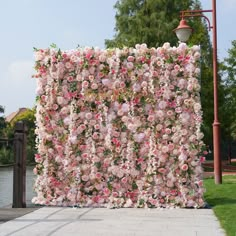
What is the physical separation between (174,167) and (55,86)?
9.44 feet

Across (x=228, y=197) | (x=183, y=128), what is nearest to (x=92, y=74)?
(x=183, y=128)

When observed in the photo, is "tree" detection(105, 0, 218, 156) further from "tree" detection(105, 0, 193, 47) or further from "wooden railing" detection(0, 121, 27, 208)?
"wooden railing" detection(0, 121, 27, 208)

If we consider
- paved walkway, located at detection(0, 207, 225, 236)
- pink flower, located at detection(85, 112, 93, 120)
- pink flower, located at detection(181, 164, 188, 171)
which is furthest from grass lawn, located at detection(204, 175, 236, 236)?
pink flower, located at detection(85, 112, 93, 120)

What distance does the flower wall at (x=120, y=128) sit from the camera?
854 cm

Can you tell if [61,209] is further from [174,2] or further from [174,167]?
[174,2]

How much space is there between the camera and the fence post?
8.43 meters

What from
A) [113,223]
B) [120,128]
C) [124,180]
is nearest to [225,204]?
[124,180]

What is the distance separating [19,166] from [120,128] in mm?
2105

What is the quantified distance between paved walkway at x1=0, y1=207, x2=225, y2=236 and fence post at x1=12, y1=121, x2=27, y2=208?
52 cm

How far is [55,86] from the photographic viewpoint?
8867mm

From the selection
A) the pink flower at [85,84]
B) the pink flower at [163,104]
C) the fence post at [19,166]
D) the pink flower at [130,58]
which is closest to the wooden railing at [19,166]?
the fence post at [19,166]

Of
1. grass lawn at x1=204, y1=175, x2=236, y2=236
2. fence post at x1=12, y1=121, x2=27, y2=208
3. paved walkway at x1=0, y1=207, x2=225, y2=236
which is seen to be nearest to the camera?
paved walkway at x1=0, y1=207, x2=225, y2=236

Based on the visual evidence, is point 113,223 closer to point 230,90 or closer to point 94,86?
point 94,86

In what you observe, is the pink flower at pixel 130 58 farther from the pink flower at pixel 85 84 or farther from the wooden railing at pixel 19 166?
the wooden railing at pixel 19 166
